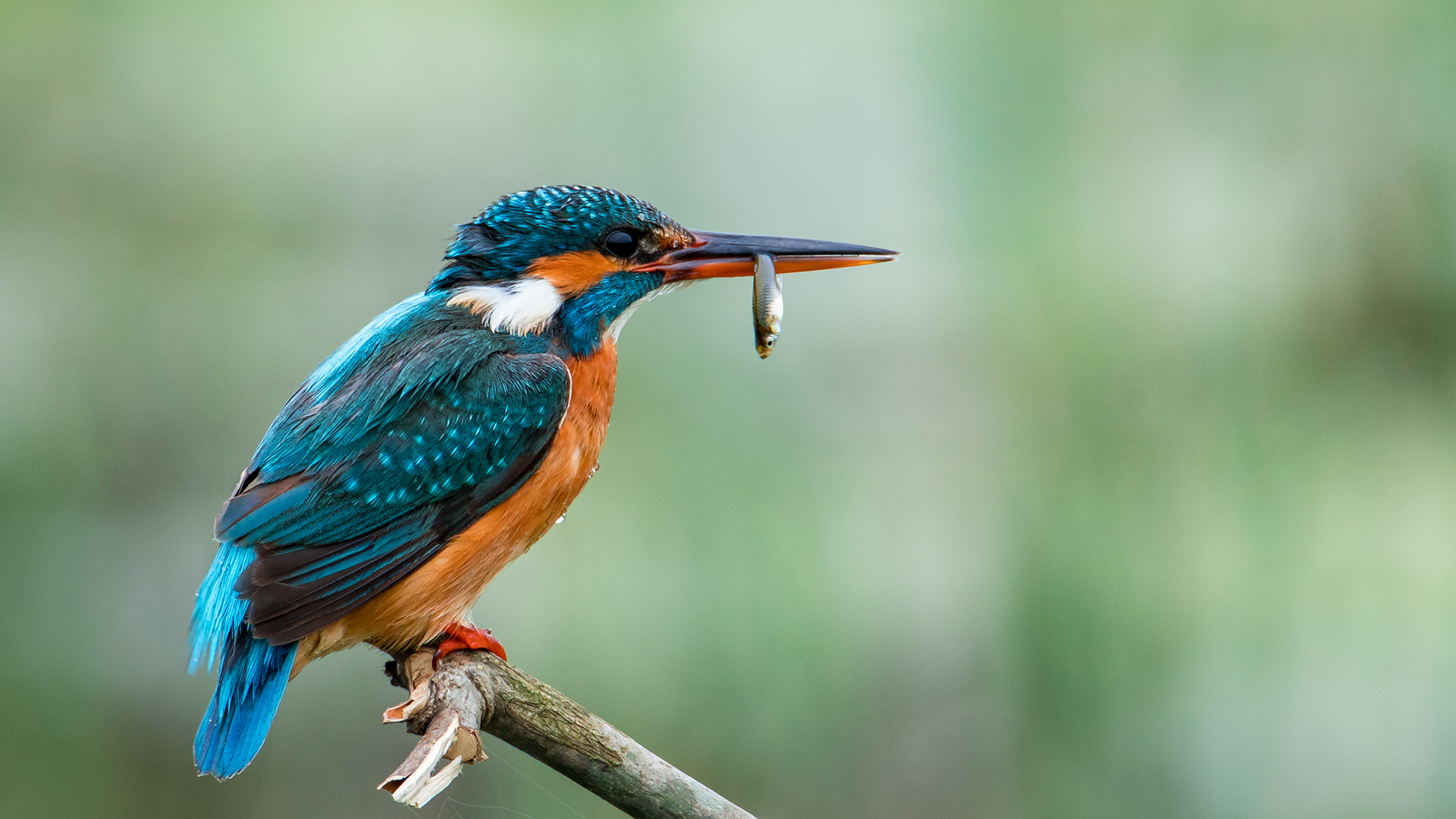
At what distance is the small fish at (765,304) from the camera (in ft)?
5.18

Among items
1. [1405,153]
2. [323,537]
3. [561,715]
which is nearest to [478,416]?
[323,537]

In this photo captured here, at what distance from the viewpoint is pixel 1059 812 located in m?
3.35

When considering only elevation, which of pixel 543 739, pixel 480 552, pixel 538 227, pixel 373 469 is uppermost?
pixel 538 227

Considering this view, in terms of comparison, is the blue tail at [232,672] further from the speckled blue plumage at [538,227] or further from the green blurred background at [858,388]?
the green blurred background at [858,388]

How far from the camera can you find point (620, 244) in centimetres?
182

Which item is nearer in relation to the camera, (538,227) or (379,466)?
(379,466)

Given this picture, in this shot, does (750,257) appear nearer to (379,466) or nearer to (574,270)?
(574,270)

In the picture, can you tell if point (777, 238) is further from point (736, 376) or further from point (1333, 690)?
point (1333, 690)

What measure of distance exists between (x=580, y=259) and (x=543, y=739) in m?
0.73

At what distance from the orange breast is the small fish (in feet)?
0.94

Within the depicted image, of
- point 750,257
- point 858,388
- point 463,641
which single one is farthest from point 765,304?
point 858,388

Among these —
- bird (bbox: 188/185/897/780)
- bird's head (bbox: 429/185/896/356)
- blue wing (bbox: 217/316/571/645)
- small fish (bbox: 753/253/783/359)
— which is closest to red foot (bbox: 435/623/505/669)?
bird (bbox: 188/185/897/780)

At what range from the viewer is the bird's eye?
71.4 inches

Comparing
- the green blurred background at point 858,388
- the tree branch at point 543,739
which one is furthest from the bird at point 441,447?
the green blurred background at point 858,388
